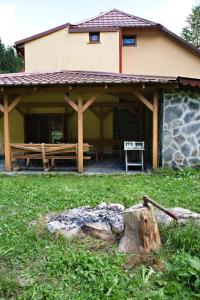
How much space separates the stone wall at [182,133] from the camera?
10.1 m

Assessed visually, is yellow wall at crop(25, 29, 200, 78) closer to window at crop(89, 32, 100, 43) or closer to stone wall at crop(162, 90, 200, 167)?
window at crop(89, 32, 100, 43)

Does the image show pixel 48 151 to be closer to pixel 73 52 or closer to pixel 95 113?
pixel 95 113

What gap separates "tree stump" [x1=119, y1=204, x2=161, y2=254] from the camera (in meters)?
4.07

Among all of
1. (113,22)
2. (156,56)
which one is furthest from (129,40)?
(156,56)

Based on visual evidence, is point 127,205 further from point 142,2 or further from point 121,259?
point 142,2

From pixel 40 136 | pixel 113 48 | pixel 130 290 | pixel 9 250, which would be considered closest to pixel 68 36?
pixel 113 48

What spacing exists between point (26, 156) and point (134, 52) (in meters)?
6.43

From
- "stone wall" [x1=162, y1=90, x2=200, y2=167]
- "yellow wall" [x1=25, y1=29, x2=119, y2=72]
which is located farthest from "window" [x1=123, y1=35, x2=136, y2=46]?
"stone wall" [x1=162, y1=90, x2=200, y2=167]

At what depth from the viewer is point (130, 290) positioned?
3.29 meters

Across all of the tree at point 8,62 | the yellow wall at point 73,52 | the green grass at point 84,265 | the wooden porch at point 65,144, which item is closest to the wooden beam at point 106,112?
the yellow wall at point 73,52

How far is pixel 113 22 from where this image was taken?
13555mm

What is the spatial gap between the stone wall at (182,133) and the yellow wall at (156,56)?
4.02m

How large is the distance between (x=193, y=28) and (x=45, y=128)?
106ft

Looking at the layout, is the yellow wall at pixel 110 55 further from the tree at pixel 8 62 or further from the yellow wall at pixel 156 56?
the tree at pixel 8 62
